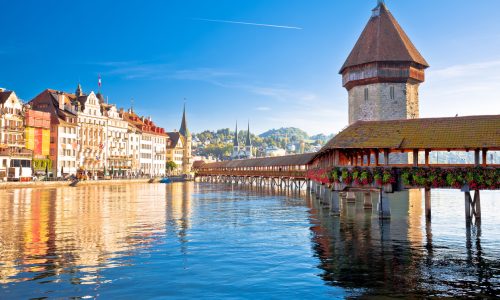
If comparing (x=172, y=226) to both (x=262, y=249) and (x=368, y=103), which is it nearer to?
(x=262, y=249)

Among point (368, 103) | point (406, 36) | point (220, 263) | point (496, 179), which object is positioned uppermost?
point (406, 36)

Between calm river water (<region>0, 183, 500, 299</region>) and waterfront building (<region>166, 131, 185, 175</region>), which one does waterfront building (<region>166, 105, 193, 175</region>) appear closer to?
waterfront building (<region>166, 131, 185, 175</region>)

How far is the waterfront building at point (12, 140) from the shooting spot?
252 ft

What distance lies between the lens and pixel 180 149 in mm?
161125

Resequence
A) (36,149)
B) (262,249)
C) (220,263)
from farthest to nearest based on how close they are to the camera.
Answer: (36,149), (262,249), (220,263)

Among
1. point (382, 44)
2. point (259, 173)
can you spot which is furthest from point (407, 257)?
point (259, 173)

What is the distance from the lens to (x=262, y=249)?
20188mm

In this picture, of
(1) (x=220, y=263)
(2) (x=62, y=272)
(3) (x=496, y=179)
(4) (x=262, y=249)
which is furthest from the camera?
(3) (x=496, y=179)

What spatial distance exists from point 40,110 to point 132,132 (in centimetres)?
3081

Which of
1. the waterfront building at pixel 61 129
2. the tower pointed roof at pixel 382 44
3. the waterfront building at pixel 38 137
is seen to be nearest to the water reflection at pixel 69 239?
the tower pointed roof at pixel 382 44

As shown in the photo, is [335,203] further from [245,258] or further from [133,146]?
[133,146]

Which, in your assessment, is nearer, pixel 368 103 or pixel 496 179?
pixel 496 179

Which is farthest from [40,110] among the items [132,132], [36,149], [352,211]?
[352,211]

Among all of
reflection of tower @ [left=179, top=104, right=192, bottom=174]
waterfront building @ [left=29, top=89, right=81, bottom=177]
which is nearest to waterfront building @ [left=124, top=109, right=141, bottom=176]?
waterfront building @ [left=29, top=89, right=81, bottom=177]
